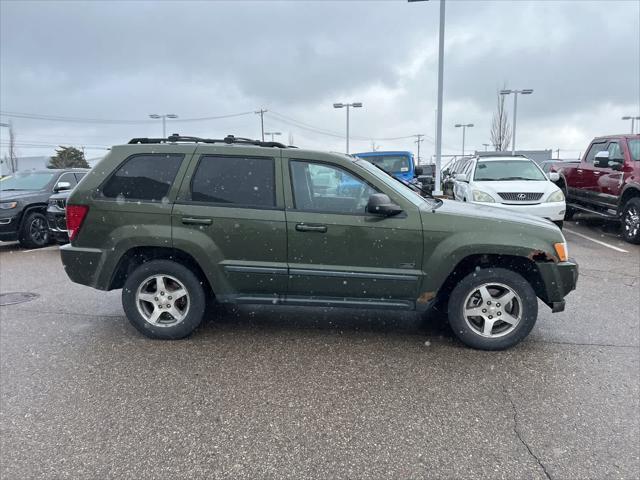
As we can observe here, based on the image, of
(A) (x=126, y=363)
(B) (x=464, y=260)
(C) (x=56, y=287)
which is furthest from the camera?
(C) (x=56, y=287)

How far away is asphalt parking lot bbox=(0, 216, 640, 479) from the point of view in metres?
2.70

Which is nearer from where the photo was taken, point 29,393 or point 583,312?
point 29,393

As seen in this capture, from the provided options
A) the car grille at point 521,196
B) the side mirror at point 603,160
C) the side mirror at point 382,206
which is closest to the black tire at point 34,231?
the side mirror at point 382,206

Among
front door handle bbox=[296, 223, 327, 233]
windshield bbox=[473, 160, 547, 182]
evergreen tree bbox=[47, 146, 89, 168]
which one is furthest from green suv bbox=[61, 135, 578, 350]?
evergreen tree bbox=[47, 146, 89, 168]

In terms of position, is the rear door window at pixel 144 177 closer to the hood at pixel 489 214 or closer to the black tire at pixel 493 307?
the hood at pixel 489 214

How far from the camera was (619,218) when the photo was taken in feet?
31.8

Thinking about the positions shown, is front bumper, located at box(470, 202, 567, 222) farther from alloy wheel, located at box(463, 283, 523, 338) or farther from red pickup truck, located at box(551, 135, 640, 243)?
alloy wheel, located at box(463, 283, 523, 338)

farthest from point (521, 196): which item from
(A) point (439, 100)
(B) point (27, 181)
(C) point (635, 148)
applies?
(B) point (27, 181)

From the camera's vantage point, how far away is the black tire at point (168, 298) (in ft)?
14.2

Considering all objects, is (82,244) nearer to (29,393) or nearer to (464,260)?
(29,393)

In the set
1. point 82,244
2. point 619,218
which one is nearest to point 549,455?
point 82,244

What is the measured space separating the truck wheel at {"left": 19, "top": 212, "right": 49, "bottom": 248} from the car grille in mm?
9356

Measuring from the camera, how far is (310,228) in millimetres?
4137

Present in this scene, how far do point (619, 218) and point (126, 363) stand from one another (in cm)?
963
